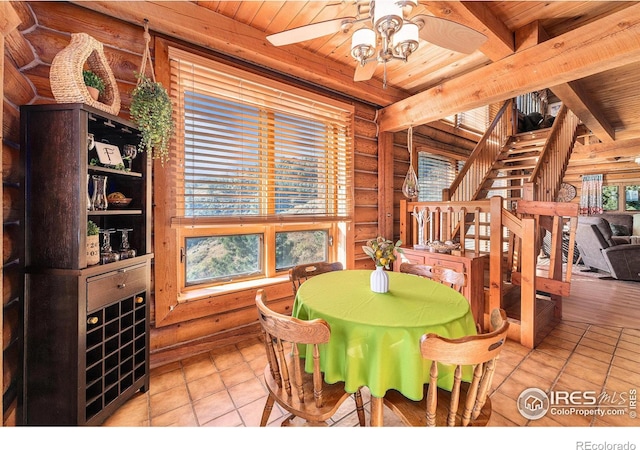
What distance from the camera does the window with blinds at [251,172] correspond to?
2348mm

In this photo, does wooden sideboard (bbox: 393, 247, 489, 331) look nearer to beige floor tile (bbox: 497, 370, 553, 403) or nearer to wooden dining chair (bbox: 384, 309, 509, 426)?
beige floor tile (bbox: 497, 370, 553, 403)

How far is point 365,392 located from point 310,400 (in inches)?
33.8

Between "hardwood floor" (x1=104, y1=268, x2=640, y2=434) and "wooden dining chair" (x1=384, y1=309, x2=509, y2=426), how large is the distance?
1.80ft

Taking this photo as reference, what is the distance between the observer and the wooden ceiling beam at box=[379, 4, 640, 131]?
1916 millimetres

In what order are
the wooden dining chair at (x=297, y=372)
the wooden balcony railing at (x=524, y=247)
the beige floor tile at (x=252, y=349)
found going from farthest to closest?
the wooden balcony railing at (x=524, y=247)
the beige floor tile at (x=252, y=349)
the wooden dining chair at (x=297, y=372)

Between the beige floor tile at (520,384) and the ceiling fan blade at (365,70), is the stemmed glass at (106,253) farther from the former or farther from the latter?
the beige floor tile at (520,384)

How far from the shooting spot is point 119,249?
1937 mm

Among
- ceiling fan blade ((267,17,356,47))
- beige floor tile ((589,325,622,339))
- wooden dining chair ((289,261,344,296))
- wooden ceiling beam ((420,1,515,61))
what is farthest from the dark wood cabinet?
beige floor tile ((589,325,622,339))

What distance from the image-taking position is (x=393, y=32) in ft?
4.17

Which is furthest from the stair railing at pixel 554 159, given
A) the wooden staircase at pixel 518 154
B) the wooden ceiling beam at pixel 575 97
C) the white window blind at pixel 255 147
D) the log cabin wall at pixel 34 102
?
the log cabin wall at pixel 34 102

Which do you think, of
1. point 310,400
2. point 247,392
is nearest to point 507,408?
point 310,400

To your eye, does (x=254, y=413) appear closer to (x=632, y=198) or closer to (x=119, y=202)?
(x=119, y=202)
